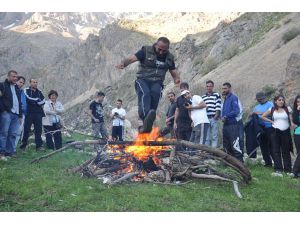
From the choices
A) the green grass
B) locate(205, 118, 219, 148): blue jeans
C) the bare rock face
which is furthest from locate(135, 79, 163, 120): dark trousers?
the bare rock face

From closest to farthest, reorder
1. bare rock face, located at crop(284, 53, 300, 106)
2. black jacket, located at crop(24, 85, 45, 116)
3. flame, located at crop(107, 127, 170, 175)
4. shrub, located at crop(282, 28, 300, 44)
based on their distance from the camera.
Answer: flame, located at crop(107, 127, 170, 175)
black jacket, located at crop(24, 85, 45, 116)
bare rock face, located at crop(284, 53, 300, 106)
shrub, located at crop(282, 28, 300, 44)

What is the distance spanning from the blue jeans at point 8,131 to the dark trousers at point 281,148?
18.7 feet

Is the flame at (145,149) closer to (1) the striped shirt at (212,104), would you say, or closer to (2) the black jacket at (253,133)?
(2) the black jacket at (253,133)

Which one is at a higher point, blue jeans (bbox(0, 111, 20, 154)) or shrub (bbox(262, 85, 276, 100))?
shrub (bbox(262, 85, 276, 100))

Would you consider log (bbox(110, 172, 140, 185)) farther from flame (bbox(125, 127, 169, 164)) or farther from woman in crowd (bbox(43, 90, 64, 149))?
woman in crowd (bbox(43, 90, 64, 149))

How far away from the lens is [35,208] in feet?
17.7

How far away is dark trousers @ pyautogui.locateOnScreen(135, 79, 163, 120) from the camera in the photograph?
7.44m

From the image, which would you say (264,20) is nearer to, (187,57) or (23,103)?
(187,57)

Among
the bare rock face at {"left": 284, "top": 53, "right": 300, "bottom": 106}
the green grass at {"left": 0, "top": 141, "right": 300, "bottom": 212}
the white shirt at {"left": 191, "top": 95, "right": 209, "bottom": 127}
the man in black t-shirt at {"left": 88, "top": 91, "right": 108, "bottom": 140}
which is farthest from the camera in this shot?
the bare rock face at {"left": 284, "top": 53, "right": 300, "bottom": 106}

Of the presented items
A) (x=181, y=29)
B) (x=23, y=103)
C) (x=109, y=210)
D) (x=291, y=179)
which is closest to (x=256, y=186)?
(x=291, y=179)

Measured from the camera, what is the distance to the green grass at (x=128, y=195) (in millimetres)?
5574

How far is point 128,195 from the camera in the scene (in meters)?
5.99

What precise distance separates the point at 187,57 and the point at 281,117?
1253 inches

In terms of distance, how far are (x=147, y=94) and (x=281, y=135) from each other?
3.30 m
